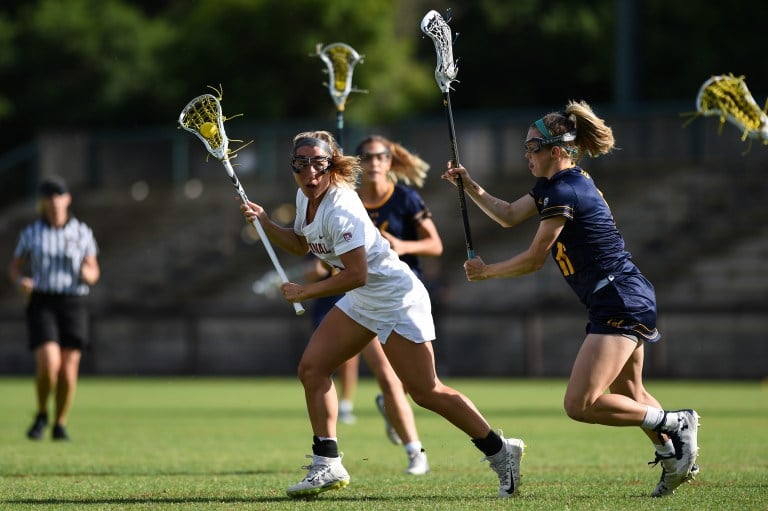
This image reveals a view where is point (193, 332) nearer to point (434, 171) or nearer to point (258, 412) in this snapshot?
point (434, 171)

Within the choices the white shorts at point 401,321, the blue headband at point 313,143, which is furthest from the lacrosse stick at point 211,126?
the white shorts at point 401,321

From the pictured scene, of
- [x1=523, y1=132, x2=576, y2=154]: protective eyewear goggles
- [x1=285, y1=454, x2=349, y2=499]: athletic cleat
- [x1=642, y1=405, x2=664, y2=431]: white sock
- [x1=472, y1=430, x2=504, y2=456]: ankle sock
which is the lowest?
[x1=285, y1=454, x2=349, y2=499]: athletic cleat

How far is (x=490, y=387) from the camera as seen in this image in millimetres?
20047

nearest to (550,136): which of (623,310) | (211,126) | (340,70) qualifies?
(623,310)

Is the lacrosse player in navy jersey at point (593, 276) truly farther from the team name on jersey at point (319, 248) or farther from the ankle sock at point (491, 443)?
the team name on jersey at point (319, 248)

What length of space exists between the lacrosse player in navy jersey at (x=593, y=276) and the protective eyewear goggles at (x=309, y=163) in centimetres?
100

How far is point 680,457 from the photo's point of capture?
7.45m

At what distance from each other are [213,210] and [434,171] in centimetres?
544

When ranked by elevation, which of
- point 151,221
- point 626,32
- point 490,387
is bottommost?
point 490,387

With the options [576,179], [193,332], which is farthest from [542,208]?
[193,332]

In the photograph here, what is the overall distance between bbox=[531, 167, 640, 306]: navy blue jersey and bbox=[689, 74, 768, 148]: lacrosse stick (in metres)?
1.48

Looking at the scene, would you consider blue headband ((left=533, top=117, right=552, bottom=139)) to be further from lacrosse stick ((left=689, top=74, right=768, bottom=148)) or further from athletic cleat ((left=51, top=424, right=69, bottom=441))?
athletic cleat ((left=51, top=424, right=69, bottom=441))

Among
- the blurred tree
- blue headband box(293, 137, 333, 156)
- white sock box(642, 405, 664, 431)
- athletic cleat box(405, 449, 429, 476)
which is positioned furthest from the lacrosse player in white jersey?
the blurred tree

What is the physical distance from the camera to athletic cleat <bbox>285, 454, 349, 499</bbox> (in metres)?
7.52
